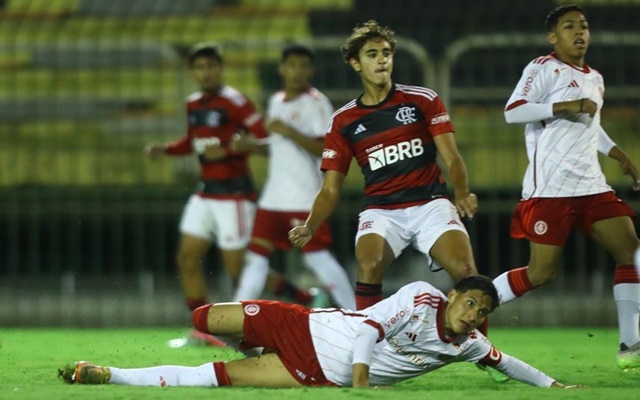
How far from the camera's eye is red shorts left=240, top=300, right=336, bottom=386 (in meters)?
6.27

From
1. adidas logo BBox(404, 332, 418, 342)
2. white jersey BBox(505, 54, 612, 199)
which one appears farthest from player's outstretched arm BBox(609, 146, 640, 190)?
adidas logo BBox(404, 332, 418, 342)

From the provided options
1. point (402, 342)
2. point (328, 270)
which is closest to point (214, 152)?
point (328, 270)

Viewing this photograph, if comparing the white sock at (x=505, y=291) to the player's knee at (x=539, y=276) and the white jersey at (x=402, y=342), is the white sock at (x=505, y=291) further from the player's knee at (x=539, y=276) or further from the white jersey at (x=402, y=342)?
the white jersey at (x=402, y=342)

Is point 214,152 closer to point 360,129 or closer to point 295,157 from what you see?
point 295,157

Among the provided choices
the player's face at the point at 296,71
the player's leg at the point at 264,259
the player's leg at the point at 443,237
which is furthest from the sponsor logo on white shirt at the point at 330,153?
the player's leg at the point at 264,259

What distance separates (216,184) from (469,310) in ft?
13.9

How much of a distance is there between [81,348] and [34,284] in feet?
8.40

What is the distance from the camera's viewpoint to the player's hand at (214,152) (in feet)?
32.5

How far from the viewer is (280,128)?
9.63 metres

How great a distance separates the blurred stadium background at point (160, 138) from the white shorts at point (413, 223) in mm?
3892

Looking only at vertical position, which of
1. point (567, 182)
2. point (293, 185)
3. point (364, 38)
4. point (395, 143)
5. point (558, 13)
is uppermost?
point (558, 13)

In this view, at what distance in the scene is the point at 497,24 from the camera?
11234 millimetres

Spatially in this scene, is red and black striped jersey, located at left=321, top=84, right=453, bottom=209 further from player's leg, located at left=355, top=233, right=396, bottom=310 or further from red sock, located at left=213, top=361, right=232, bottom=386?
red sock, located at left=213, top=361, right=232, bottom=386

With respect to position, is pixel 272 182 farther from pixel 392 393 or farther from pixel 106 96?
pixel 392 393
